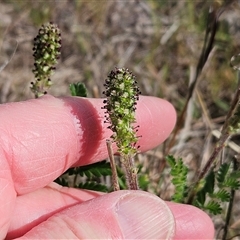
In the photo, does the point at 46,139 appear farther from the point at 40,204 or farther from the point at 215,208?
the point at 215,208

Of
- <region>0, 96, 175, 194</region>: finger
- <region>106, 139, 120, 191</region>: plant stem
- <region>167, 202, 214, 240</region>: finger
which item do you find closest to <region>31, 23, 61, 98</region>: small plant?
<region>0, 96, 175, 194</region>: finger

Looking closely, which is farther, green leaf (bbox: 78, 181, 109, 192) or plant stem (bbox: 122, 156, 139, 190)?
green leaf (bbox: 78, 181, 109, 192)

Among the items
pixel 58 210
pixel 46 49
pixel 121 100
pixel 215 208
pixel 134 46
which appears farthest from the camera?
pixel 134 46

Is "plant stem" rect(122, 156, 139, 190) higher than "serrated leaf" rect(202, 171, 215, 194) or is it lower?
higher

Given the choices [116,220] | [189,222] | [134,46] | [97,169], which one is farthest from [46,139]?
[134,46]

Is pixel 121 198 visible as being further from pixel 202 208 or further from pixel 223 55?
pixel 223 55

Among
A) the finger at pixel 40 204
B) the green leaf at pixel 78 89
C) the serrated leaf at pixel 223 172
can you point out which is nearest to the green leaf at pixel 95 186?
the finger at pixel 40 204

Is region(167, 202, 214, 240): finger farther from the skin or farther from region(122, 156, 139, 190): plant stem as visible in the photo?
region(122, 156, 139, 190): plant stem

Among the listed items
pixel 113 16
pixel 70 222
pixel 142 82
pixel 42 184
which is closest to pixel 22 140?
pixel 42 184
